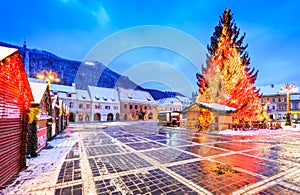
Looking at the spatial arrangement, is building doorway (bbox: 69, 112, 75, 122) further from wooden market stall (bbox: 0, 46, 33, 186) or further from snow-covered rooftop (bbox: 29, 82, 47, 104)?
wooden market stall (bbox: 0, 46, 33, 186)

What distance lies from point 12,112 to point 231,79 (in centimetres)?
1967

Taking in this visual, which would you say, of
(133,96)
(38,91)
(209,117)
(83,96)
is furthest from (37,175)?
(133,96)

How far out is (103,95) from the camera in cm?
4525

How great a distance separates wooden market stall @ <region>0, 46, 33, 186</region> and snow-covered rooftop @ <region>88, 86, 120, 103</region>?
38905 millimetres

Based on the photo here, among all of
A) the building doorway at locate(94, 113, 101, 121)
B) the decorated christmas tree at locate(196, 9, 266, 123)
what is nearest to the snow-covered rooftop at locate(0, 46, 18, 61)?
the decorated christmas tree at locate(196, 9, 266, 123)

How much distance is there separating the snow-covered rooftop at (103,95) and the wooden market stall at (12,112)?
1532 inches

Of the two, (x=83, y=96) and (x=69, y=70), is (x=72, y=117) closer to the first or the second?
(x=83, y=96)

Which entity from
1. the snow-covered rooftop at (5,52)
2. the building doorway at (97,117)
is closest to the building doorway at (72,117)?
the building doorway at (97,117)

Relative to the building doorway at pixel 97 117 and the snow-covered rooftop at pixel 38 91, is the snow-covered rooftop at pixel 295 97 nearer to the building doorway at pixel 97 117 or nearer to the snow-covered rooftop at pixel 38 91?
the building doorway at pixel 97 117

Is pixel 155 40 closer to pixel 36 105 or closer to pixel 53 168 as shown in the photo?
pixel 36 105

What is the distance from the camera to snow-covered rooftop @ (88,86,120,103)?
43566 millimetres

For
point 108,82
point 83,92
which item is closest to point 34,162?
point 83,92

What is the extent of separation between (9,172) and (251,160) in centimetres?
857

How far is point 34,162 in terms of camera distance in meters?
5.71
